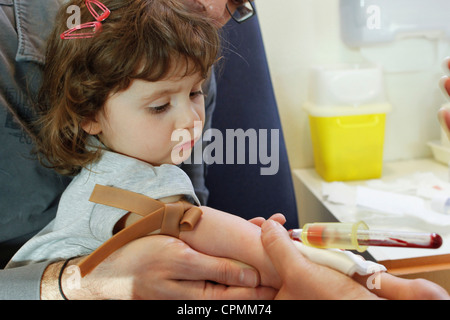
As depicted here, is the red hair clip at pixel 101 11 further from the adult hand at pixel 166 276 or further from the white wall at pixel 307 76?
the white wall at pixel 307 76

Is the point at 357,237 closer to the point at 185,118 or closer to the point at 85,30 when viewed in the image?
the point at 185,118

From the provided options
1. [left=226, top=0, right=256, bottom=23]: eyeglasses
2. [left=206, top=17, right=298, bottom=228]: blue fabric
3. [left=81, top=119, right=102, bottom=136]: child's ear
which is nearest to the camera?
[left=81, top=119, right=102, bottom=136]: child's ear

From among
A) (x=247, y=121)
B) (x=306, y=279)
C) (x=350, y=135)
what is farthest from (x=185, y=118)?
(x=350, y=135)

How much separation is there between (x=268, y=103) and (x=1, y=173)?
0.65 metres

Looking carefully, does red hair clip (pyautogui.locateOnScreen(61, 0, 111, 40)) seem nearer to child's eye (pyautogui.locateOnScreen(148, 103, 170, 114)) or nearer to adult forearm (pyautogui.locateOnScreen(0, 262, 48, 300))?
child's eye (pyautogui.locateOnScreen(148, 103, 170, 114))

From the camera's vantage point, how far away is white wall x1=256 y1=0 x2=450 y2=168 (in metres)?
1.33

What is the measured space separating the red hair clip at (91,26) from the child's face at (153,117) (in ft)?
0.30

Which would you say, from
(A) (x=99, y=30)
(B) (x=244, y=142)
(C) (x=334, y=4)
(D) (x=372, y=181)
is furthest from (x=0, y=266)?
(C) (x=334, y=4)

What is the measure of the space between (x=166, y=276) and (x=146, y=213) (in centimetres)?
9

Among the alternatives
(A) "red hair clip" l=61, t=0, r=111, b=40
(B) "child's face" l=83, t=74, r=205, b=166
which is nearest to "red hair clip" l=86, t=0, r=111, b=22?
(A) "red hair clip" l=61, t=0, r=111, b=40

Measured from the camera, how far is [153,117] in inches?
25.7

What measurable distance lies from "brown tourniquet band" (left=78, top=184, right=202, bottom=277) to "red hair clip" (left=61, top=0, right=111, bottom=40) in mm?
219

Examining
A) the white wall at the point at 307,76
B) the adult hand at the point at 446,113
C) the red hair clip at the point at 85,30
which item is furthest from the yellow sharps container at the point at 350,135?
the red hair clip at the point at 85,30

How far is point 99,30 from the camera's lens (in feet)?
2.07
